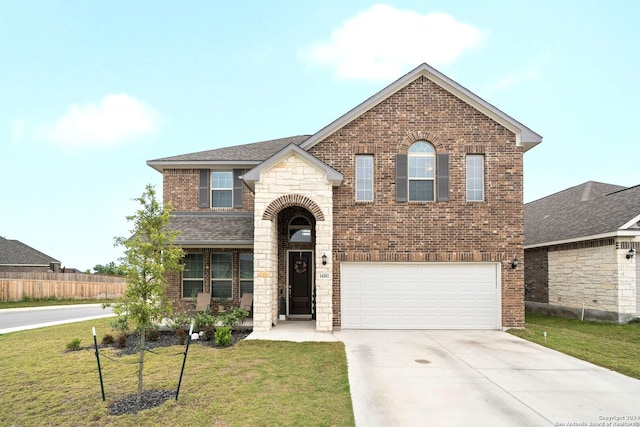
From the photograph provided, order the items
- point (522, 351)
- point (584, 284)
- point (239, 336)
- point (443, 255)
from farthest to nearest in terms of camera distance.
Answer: point (584, 284) < point (443, 255) < point (239, 336) < point (522, 351)

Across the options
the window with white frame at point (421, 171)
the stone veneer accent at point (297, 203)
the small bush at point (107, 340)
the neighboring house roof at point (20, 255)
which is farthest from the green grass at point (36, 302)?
the window with white frame at point (421, 171)

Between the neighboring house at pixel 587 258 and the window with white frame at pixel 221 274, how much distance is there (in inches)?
548

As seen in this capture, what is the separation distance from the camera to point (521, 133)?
13.3 metres

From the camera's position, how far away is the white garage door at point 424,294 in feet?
43.5

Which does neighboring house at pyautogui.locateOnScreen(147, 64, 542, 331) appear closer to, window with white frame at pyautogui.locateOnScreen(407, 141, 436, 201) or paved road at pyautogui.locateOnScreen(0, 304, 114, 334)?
window with white frame at pyautogui.locateOnScreen(407, 141, 436, 201)

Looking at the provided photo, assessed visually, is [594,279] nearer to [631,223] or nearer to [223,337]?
[631,223]

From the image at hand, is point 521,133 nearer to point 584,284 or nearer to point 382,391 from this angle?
point 584,284

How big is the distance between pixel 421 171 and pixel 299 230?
4.82 meters

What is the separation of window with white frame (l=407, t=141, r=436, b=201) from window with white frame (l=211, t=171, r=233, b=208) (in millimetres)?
7415

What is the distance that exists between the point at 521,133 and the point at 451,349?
290 inches

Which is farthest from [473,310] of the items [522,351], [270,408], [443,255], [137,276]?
[137,276]

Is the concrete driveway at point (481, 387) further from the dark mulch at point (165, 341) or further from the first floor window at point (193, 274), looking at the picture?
the first floor window at point (193, 274)

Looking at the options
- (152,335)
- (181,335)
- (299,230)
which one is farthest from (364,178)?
(152,335)

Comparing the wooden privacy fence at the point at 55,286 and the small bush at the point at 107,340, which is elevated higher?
the small bush at the point at 107,340
